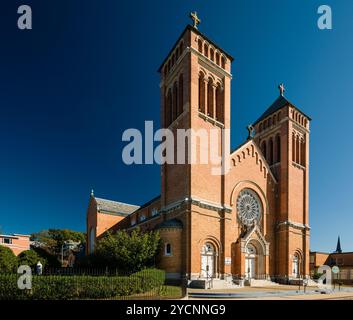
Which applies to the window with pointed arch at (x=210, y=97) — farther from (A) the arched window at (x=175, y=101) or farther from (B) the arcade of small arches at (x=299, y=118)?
(B) the arcade of small arches at (x=299, y=118)

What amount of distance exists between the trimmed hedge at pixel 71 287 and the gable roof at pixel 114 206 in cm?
2929

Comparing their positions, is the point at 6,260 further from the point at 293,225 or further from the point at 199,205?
the point at 293,225

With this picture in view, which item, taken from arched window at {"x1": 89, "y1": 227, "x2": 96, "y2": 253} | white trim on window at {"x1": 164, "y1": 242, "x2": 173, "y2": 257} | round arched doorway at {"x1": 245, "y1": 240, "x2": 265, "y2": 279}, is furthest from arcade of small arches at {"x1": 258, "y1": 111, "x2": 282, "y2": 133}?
arched window at {"x1": 89, "y1": 227, "x2": 96, "y2": 253}

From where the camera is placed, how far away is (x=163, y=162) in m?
29.8

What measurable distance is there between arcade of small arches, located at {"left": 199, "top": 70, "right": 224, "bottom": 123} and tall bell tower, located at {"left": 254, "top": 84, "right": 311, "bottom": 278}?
9948mm

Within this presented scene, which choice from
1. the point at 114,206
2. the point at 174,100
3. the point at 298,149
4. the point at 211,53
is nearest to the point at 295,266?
the point at 298,149

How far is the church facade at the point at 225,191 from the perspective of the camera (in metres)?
25.2

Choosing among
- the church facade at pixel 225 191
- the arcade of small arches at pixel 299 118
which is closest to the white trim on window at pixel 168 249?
the church facade at pixel 225 191

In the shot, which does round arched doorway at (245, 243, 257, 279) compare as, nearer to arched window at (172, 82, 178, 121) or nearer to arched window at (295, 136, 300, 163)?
arched window at (295, 136, 300, 163)

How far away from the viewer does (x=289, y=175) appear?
1342 inches

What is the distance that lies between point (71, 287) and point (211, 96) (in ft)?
68.8

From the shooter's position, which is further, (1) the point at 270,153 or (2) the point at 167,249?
(1) the point at 270,153
